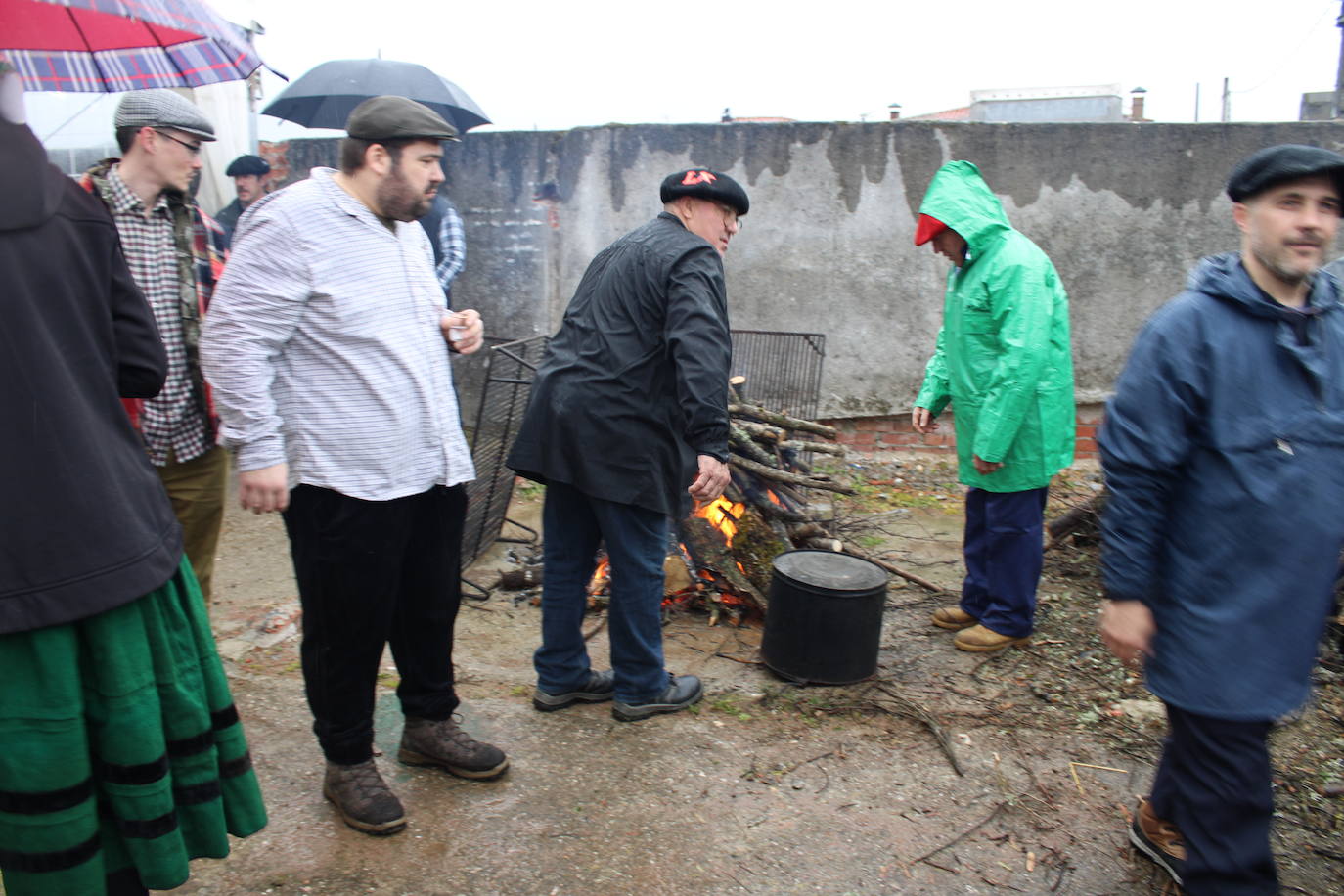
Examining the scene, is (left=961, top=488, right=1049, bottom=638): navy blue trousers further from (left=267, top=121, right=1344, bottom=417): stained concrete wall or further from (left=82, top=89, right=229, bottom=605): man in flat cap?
(left=267, top=121, right=1344, bottom=417): stained concrete wall

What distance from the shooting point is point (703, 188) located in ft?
11.4

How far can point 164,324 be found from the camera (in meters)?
3.20

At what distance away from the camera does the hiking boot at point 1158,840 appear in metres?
2.76

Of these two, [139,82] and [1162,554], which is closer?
[1162,554]

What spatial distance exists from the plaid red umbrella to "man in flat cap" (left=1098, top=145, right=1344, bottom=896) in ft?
9.55

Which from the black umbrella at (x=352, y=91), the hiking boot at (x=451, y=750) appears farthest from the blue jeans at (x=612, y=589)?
the black umbrella at (x=352, y=91)

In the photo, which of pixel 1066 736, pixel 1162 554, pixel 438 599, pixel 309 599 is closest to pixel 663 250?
pixel 438 599

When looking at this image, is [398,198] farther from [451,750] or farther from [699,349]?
[451,750]

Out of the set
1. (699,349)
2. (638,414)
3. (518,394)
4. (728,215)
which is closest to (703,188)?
(728,215)

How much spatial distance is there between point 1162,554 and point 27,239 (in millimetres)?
2613

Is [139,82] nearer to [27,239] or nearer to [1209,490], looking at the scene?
[27,239]

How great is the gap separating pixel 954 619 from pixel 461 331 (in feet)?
9.80

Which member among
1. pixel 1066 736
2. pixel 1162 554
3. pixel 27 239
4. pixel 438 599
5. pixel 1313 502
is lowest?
pixel 1066 736

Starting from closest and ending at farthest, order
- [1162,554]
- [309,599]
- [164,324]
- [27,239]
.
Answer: [27,239]
[1162,554]
[309,599]
[164,324]
